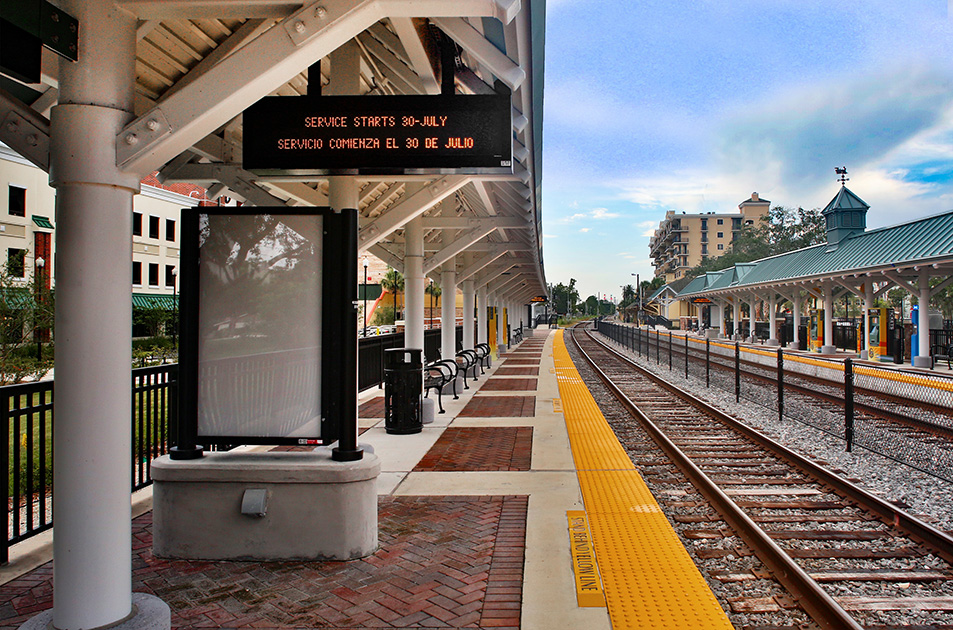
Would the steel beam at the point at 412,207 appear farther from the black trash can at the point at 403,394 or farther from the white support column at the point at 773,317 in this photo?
the white support column at the point at 773,317

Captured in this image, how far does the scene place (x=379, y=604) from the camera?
148 inches

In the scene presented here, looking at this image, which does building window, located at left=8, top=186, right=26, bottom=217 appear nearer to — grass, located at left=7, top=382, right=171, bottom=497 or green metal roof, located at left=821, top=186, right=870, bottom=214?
grass, located at left=7, top=382, right=171, bottom=497

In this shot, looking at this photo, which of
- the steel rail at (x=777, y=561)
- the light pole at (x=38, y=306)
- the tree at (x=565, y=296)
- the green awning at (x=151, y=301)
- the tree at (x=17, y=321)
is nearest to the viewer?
the steel rail at (x=777, y=561)

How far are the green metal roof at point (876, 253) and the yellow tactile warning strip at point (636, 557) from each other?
18.0 meters

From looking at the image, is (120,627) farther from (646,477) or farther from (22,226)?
(22,226)

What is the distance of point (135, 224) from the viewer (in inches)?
1603

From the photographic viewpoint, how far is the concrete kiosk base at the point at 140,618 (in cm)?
316

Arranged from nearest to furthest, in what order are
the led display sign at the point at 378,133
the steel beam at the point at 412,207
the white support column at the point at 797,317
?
the led display sign at the point at 378,133 < the steel beam at the point at 412,207 < the white support column at the point at 797,317

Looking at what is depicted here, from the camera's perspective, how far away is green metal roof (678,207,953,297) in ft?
67.7

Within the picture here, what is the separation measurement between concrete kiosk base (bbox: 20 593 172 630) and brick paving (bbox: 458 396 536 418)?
793 centimetres

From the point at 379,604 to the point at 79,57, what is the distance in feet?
11.5

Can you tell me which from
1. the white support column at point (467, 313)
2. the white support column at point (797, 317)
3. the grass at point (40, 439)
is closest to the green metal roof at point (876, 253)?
the white support column at point (797, 317)

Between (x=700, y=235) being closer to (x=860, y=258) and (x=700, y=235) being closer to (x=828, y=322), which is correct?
(x=828, y=322)

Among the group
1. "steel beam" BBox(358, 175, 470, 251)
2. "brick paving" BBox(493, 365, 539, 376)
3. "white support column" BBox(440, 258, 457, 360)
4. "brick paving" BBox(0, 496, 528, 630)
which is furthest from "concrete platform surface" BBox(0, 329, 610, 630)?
"brick paving" BBox(493, 365, 539, 376)
